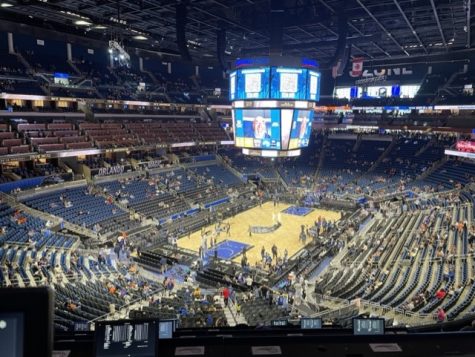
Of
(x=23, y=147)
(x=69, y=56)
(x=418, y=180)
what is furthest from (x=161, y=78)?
(x=418, y=180)

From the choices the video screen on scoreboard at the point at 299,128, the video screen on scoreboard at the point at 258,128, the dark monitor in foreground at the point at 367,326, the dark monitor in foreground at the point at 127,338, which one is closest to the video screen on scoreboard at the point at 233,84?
the video screen on scoreboard at the point at 258,128

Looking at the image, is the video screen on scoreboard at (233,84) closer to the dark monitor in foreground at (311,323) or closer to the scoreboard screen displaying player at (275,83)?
the scoreboard screen displaying player at (275,83)

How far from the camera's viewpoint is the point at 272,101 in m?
16.3

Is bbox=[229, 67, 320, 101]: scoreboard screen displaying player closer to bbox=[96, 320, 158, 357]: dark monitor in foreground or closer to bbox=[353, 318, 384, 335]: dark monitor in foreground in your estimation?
bbox=[353, 318, 384, 335]: dark monitor in foreground

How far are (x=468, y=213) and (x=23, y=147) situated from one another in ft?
106

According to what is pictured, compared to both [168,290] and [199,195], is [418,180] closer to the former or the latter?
[199,195]

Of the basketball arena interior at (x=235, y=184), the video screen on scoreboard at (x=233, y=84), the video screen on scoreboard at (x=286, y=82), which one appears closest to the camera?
the basketball arena interior at (x=235, y=184)

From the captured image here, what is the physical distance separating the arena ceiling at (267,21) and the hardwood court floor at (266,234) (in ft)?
44.9

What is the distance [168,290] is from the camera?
17.5 m

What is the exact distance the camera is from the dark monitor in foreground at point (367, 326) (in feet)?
12.0

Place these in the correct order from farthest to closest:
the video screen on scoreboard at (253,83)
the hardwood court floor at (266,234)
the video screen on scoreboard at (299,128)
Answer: the hardwood court floor at (266,234) → the video screen on scoreboard at (299,128) → the video screen on scoreboard at (253,83)

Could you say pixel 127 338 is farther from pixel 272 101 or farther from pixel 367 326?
pixel 272 101

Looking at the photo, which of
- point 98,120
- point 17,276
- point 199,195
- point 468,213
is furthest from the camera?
point 98,120

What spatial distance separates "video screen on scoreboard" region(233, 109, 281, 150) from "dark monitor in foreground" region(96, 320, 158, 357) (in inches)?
583
